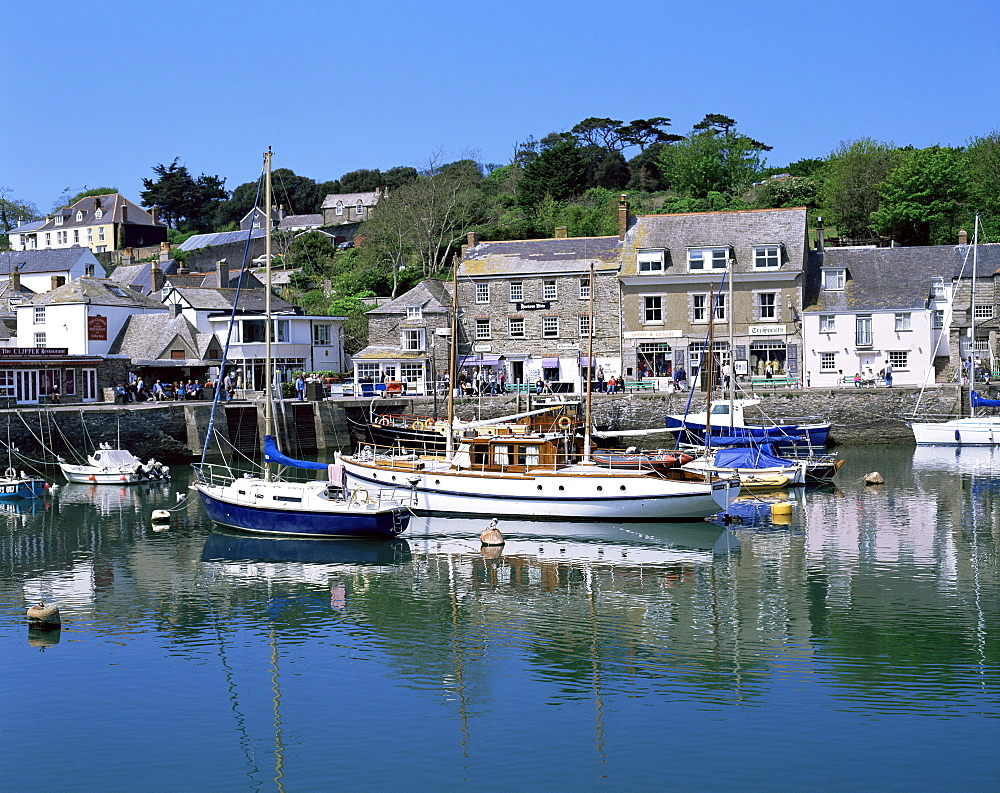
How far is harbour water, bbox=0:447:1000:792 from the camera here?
1504 cm

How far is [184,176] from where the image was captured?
407 feet

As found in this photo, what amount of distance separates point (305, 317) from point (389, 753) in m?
49.8

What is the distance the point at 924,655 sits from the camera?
19.2 m

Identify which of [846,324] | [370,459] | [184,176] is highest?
[184,176]

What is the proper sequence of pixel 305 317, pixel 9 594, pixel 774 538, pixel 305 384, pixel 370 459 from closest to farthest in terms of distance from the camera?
1. pixel 9 594
2. pixel 774 538
3. pixel 370 459
4. pixel 305 384
5. pixel 305 317

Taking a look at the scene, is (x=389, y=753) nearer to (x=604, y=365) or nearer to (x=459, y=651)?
(x=459, y=651)

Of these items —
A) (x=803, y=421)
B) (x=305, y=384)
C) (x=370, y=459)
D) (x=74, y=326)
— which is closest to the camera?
(x=370, y=459)

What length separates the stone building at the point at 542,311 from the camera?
2443 inches

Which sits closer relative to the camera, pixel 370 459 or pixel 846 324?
pixel 370 459

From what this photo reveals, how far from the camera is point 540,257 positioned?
63906mm

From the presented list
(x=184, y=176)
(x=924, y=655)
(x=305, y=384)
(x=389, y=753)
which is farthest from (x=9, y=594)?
(x=184, y=176)

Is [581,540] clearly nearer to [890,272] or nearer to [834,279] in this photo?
[834,279]

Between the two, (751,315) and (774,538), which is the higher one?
(751,315)

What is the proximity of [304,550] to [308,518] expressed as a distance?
35.7 inches
